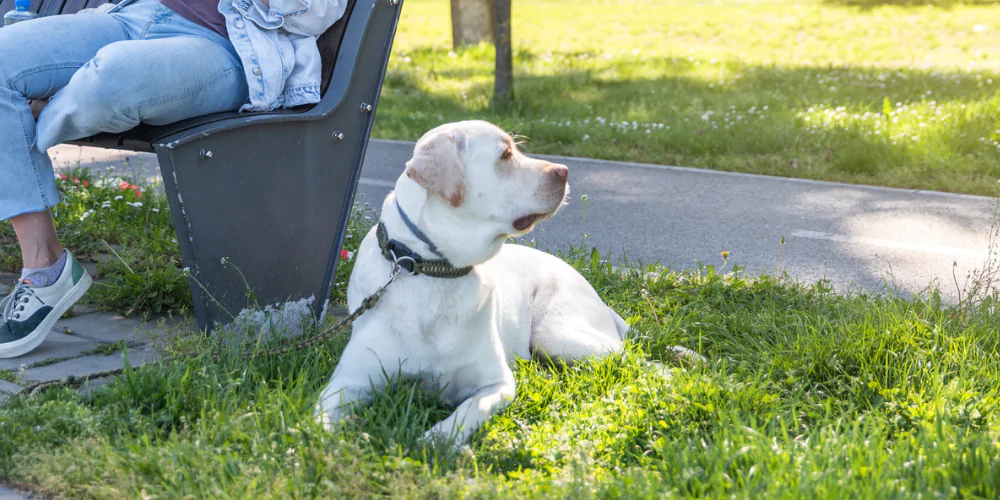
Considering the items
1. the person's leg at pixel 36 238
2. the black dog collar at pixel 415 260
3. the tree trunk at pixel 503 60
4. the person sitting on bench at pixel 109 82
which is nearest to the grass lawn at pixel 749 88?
the tree trunk at pixel 503 60

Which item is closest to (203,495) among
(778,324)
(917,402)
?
(917,402)

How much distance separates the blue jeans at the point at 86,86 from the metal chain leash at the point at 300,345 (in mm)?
655

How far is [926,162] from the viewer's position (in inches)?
298

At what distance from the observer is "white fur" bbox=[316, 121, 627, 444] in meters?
2.73

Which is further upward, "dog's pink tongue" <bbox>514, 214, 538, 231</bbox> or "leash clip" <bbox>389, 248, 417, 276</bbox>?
"dog's pink tongue" <bbox>514, 214, 538, 231</bbox>

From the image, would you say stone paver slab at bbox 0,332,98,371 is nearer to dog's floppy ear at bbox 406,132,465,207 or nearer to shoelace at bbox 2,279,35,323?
shoelace at bbox 2,279,35,323

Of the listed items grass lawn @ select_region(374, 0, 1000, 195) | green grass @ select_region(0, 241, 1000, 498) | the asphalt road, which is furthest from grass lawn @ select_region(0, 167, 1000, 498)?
grass lawn @ select_region(374, 0, 1000, 195)

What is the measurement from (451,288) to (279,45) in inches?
51.6

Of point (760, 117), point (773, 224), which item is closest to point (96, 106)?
point (773, 224)

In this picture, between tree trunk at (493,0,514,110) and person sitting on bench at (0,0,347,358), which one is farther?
tree trunk at (493,0,514,110)

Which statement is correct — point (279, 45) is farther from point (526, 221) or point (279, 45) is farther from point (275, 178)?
point (526, 221)

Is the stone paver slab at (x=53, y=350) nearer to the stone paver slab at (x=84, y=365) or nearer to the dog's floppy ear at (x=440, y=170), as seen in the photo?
the stone paver slab at (x=84, y=365)

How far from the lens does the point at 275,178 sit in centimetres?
347

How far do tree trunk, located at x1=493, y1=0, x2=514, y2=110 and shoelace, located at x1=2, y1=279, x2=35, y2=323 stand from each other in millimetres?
7799
